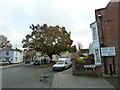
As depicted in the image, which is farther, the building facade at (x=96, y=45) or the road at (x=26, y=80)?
the building facade at (x=96, y=45)

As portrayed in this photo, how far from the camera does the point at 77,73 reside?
13.7 metres

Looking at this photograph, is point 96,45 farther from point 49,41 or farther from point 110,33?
point 49,41

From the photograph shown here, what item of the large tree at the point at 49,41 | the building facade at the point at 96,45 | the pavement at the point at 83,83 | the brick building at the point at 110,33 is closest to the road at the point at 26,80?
the pavement at the point at 83,83

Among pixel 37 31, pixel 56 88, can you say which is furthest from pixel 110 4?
Answer: pixel 37 31

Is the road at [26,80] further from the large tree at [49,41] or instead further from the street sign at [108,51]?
the large tree at [49,41]

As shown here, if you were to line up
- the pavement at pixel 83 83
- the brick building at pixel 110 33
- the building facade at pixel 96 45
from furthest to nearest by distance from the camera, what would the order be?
the building facade at pixel 96 45
the brick building at pixel 110 33
the pavement at pixel 83 83

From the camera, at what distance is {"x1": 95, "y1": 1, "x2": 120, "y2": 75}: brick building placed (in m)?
11.9

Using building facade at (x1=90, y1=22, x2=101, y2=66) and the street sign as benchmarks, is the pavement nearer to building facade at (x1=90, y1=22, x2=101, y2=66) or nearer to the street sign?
the street sign

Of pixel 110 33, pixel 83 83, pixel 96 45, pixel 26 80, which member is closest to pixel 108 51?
pixel 110 33

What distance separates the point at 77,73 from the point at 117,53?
16.0 ft

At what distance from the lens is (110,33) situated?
1267 cm

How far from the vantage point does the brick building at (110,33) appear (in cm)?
1190

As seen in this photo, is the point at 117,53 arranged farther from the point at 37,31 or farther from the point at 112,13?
the point at 37,31

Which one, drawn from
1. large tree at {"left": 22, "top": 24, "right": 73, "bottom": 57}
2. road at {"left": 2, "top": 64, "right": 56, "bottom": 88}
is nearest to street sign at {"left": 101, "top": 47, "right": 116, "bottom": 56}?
road at {"left": 2, "top": 64, "right": 56, "bottom": 88}
